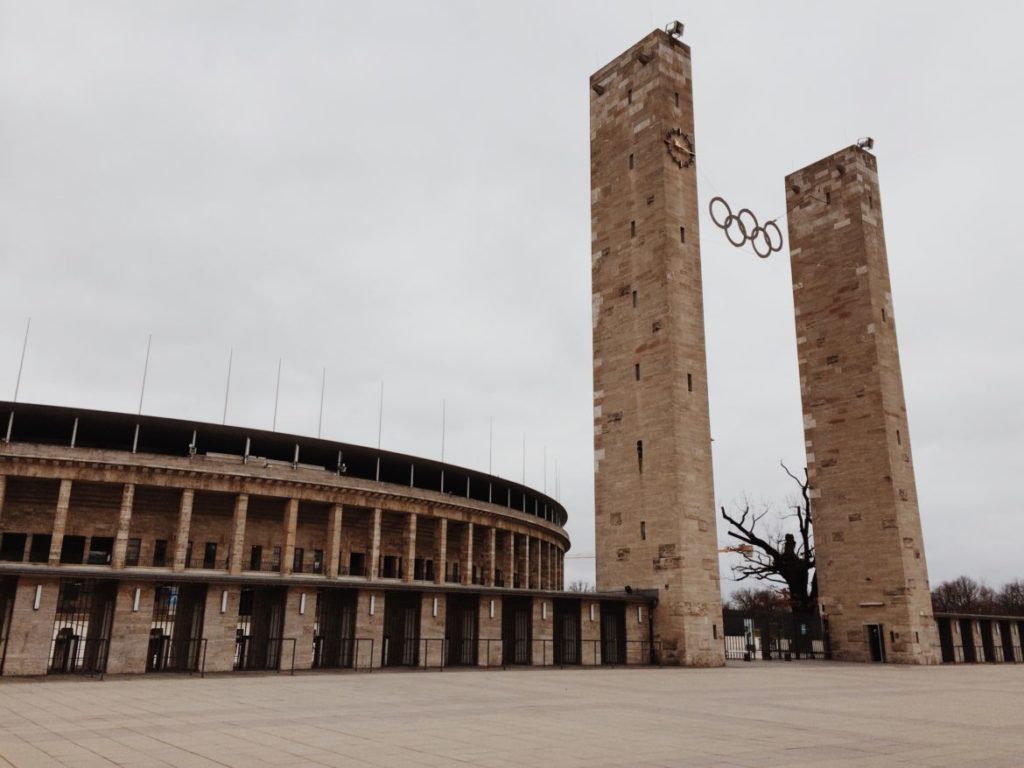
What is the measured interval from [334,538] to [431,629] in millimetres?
25307

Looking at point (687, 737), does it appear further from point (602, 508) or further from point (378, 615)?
point (602, 508)

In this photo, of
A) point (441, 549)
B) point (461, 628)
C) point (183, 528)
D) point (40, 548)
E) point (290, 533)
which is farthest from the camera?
point (441, 549)

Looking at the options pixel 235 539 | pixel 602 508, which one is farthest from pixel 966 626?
pixel 235 539

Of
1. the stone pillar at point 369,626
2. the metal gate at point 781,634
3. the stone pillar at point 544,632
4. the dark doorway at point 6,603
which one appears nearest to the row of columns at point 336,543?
the stone pillar at point 544,632

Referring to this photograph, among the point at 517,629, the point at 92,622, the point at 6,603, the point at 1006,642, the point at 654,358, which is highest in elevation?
the point at 654,358

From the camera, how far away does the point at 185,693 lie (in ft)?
59.3

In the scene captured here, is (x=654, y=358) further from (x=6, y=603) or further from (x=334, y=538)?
(x=6, y=603)

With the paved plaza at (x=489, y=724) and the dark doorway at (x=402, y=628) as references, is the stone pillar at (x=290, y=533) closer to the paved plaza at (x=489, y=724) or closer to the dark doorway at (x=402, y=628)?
the dark doorway at (x=402, y=628)

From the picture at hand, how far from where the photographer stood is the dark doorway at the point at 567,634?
34688 mm

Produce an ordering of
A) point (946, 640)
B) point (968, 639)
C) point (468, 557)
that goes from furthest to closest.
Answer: point (468, 557) < point (968, 639) < point (946, 640)

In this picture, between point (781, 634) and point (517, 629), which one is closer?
point (517, 629)

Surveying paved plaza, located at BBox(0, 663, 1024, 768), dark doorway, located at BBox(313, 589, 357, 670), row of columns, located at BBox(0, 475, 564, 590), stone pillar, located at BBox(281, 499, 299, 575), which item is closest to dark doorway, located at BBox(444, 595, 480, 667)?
dark doorway, located at BBox(313, 589, 357, 670)

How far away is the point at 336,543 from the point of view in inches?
2125

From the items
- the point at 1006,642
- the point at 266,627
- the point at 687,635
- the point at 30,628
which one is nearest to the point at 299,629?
the point at 266,627
